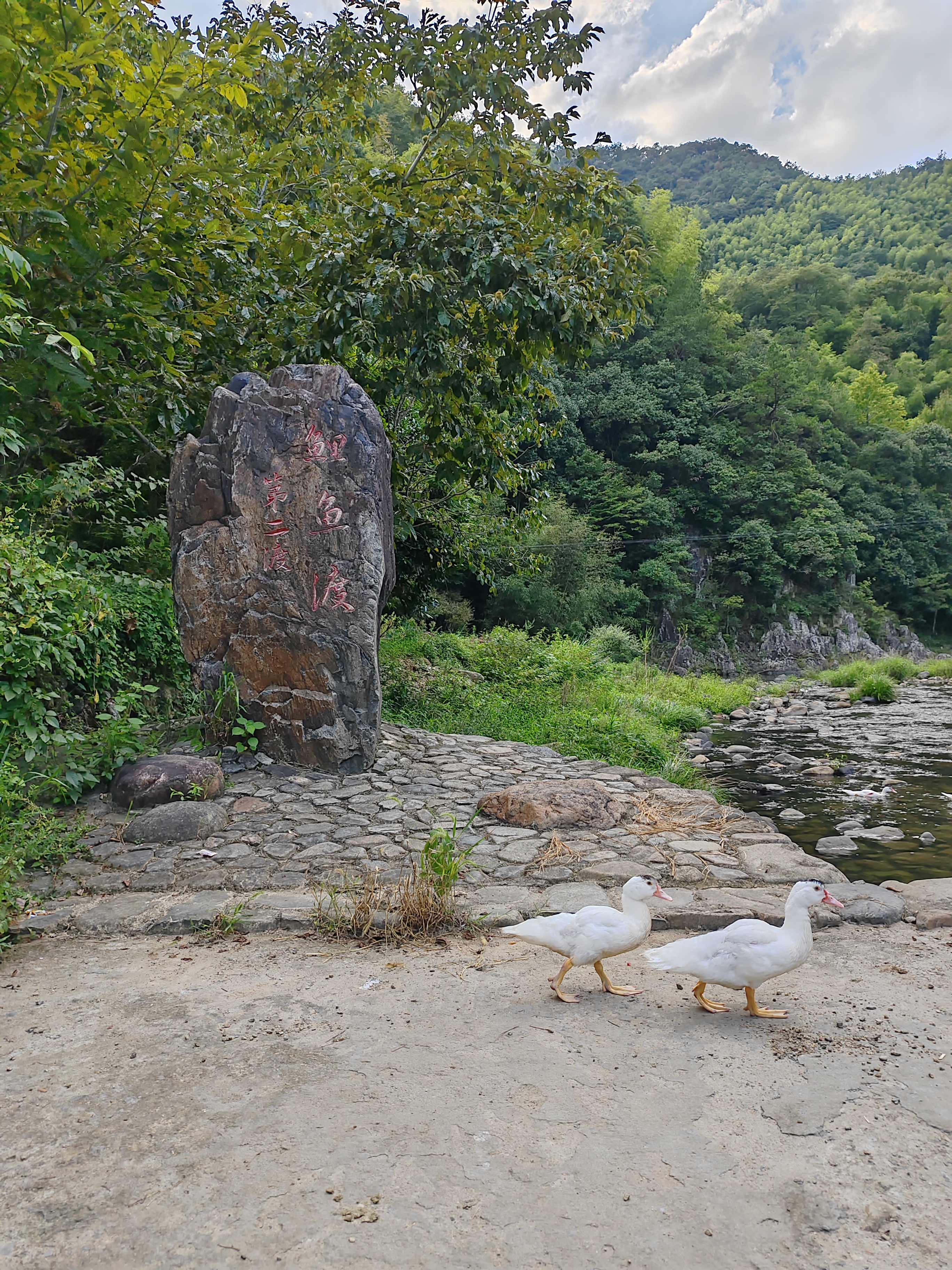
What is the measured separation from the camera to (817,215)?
7381cm

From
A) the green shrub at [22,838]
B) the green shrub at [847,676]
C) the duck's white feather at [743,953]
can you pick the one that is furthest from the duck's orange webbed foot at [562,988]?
the green shrub at [847,676]

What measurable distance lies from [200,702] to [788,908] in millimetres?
4841

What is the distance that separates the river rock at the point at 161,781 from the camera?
5.50 metres

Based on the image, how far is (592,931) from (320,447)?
451cm

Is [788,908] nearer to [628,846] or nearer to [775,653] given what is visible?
[628,846]

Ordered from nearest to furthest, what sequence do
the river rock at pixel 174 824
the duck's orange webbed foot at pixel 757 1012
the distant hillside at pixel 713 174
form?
the duck's orange webbed foot at pixel 757 1012 → the river rock at pixel 174 824 → the distant hillside at pixel 713 174

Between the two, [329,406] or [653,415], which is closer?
[329,406]

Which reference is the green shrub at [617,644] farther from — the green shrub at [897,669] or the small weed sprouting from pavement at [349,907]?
the small weed sprouting from pavement at [349,907]

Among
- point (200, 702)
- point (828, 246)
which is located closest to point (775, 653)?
point (200, 702)

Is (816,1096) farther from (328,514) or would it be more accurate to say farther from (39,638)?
(328,514)

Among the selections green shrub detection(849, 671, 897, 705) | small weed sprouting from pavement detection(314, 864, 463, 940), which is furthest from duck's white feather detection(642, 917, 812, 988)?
green shrub detection(849, 671, 897, 705)

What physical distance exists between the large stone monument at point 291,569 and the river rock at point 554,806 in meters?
1.38

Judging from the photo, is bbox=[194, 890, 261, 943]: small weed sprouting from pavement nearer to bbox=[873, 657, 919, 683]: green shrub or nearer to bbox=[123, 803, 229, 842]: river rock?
bbox=[123, 803, 229, 842]: river rock

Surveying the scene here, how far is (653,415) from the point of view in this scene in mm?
33719
